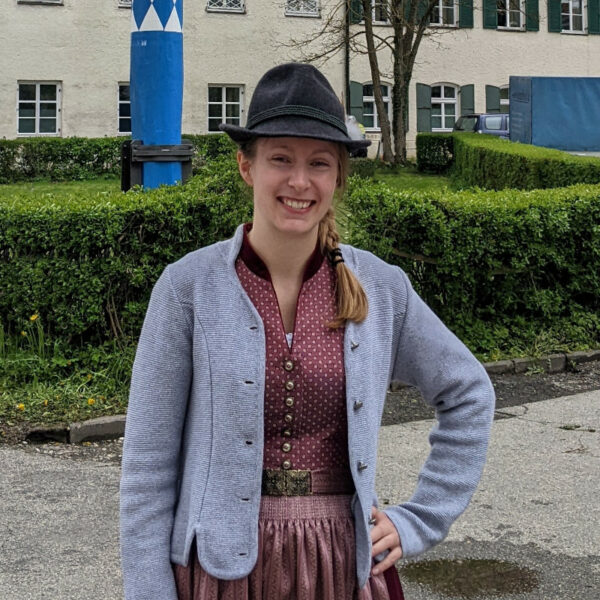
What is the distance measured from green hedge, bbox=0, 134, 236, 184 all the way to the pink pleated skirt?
25.1m

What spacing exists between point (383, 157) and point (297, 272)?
29300 mm

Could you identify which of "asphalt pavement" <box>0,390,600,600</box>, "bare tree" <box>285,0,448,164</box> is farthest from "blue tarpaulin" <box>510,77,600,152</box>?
"asphalt pavement" <box>0,390,600,600</box>

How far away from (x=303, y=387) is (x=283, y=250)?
0.95 ft

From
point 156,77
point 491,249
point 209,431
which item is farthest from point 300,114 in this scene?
point 156,77

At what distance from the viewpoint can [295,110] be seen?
2.19 metres

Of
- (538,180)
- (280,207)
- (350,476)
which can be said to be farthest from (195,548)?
(538,180)

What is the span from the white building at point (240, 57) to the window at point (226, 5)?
0.03 meters

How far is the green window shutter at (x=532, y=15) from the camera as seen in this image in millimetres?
37281

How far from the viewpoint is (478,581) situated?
4.76m

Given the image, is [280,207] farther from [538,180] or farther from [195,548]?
[538,180]

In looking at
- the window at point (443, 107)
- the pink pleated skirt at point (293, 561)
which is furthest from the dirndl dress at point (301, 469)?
the window at point (443, 107)

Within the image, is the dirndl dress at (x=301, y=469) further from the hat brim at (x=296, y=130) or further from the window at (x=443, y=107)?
the window at (x=443, y=107)

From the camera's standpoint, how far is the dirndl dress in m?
2.20

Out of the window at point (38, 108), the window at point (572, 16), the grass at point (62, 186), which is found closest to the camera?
the grass at point (62, 186)
